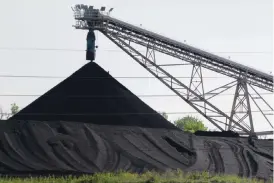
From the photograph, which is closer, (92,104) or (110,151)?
(110,151)

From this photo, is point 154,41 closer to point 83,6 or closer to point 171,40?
point 171,40

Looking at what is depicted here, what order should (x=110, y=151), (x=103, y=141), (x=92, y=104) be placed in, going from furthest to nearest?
(x=92, y=104)
(x=103, y=141)
(x=110, y=151)

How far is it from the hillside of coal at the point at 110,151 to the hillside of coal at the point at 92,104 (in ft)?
13.7

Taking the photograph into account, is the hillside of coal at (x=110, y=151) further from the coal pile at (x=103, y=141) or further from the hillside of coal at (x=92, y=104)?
the hillside of coal at (x=92, y=104)

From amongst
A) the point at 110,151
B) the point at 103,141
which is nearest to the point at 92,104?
the point at 103,141

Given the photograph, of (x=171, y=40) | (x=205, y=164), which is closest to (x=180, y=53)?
(x=171, y=40)

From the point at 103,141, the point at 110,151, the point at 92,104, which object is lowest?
the point at 110,151

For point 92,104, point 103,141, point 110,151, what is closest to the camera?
point 110,151

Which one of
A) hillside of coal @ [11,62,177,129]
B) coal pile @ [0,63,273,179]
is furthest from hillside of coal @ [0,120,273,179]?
hillside of coal @ [11,62,177,129]

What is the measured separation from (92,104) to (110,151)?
8.24 meters

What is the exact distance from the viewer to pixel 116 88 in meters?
37.0

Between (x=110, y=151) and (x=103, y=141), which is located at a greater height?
(x=103, y=141)

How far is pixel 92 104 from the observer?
36.1 m

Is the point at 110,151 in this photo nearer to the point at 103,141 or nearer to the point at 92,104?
the point at 103,141
